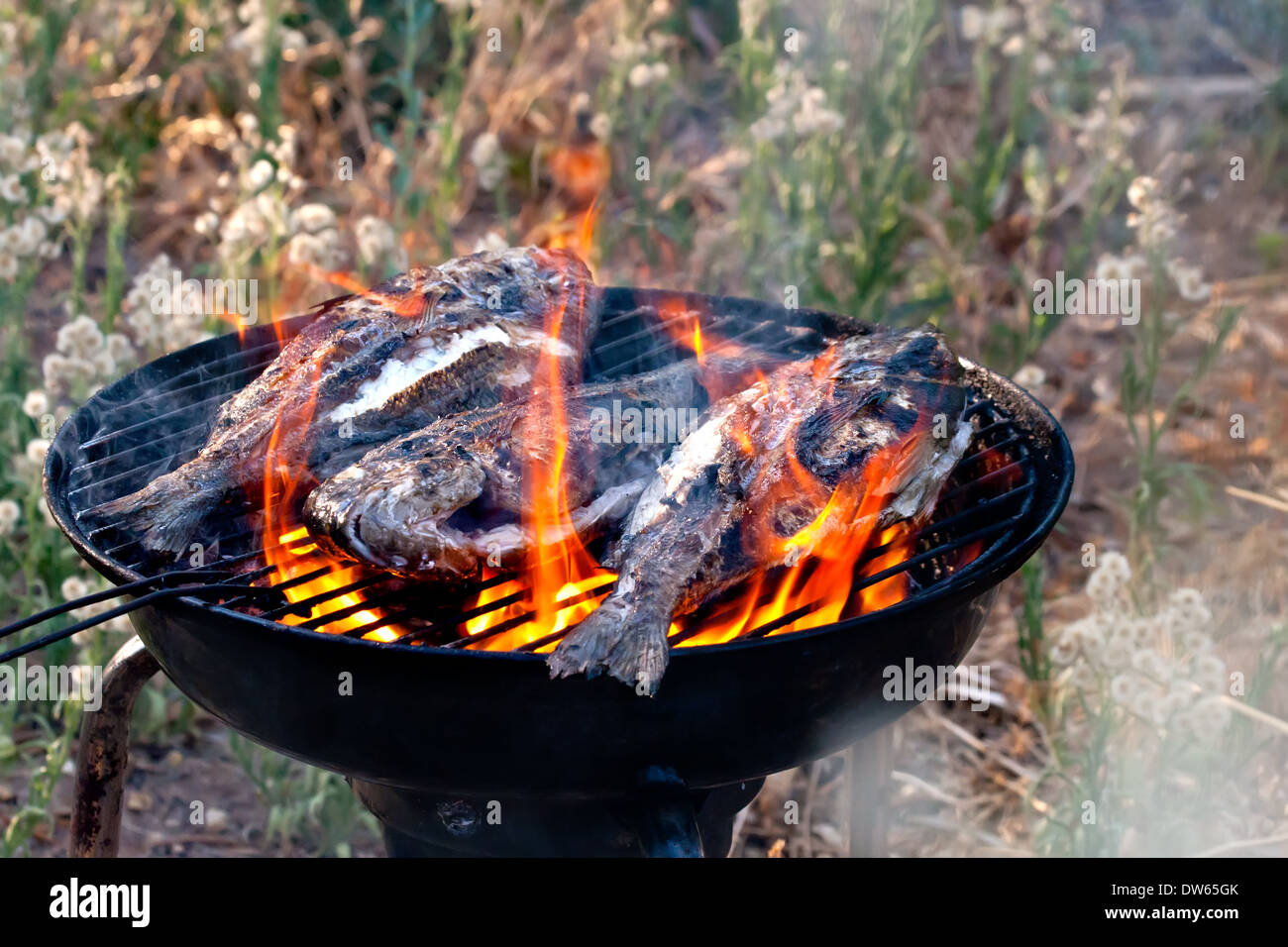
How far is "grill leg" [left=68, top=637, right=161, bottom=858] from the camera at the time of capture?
277 centimetres

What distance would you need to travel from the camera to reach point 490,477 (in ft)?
8.02

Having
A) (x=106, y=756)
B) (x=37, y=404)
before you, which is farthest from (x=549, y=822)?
(x=37, y=404)

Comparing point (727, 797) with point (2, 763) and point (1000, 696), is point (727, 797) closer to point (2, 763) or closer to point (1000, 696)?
point (1000, 696)

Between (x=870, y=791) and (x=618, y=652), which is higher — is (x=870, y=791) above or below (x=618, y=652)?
below

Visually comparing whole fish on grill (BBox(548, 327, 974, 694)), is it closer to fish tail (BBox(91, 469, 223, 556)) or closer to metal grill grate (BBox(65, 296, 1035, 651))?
metal grill grate (BBox(65, 296, 1035, 651))

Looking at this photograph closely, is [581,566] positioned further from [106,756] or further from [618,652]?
[106,756]

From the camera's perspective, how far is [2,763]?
4012mm

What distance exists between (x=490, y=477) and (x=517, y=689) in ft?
1.81

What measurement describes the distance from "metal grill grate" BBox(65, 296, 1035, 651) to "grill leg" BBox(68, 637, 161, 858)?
41 centimetres

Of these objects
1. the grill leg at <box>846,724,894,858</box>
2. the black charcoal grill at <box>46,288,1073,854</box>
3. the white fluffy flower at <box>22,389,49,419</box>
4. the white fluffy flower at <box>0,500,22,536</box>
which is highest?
the white fluffy flower at <box>22,389,49,419</box>

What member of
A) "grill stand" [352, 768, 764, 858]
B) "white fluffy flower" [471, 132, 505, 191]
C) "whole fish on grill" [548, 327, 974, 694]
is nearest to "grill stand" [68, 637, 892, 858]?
"grill stand" [352, 768, 764, 858]

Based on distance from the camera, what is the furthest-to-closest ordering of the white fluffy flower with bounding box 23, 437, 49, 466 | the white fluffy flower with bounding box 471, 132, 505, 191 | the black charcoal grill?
the white fluffy flower with bounding box 471, 132, 505, 191 → the white fluffy flower with bounding box 23, 437, 49, 466 → the black charcoal grill
